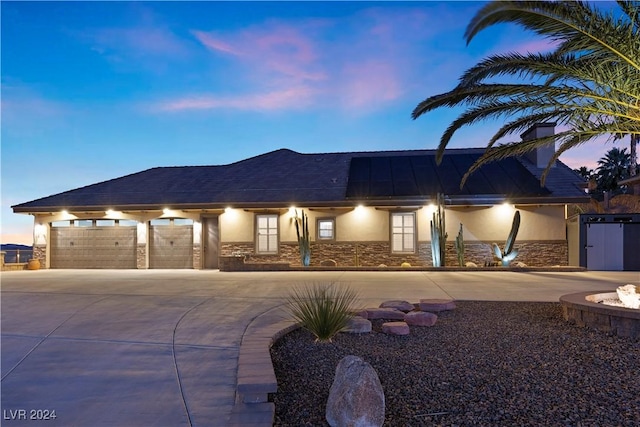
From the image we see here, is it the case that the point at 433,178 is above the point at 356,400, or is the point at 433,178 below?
above

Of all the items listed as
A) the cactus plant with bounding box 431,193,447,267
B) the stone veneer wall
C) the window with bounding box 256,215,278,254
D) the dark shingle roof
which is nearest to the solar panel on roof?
the dark shingle roof

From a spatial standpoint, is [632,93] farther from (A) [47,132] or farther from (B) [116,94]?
(A) [47,132]

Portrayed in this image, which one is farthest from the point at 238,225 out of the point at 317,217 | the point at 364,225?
the point at 364,225

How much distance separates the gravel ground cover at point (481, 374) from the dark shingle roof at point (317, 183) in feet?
41.2

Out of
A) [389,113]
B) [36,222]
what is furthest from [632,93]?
[36,222]

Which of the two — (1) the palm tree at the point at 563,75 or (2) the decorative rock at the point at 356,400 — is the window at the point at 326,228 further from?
(2) the decorative rock at the point at 356,400

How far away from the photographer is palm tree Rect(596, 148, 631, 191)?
4800 centimetres

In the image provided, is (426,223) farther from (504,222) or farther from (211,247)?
(211,247)

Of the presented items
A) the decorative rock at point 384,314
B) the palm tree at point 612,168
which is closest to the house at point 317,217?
the decorative rock at point 384,314

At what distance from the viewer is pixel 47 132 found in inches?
974

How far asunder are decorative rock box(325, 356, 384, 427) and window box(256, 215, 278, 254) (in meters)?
16.0

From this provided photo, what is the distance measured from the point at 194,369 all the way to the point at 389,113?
23338mm

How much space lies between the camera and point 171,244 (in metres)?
20.0

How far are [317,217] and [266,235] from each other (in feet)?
8.08
